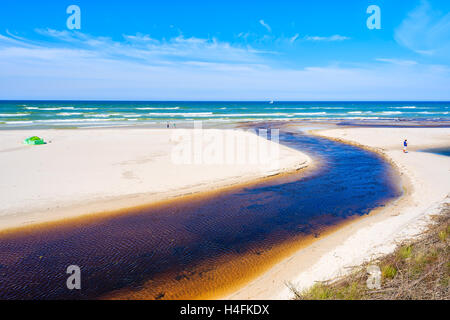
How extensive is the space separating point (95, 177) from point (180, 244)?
26.3 ft

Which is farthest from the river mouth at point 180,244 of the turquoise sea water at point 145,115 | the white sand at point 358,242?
the turquoise sea water at point 145,115

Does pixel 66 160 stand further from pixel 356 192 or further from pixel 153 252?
pixel 356 192

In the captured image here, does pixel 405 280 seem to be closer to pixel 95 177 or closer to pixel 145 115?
pixel 95 177

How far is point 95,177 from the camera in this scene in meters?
14.2

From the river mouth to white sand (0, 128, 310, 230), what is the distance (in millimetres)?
1333

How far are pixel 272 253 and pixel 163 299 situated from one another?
140 inches

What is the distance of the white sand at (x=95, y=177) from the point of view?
11.0m

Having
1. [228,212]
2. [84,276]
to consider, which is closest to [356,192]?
[228,212]

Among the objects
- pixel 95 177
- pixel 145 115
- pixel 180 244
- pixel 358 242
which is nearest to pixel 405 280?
pixel 358 242

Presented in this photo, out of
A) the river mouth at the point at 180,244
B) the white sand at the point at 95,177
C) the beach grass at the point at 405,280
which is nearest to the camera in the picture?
the beach grass at the point at 405,280

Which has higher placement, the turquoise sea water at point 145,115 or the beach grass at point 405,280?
the turquoise sea water at point 145,115

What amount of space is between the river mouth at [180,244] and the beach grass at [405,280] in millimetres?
2534

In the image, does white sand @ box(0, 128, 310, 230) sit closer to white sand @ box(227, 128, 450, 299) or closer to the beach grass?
white sand @ box(227, 128, 450, 299)

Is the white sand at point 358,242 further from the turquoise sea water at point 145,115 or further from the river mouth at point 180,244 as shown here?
the turquoise sea water at point 145,115
